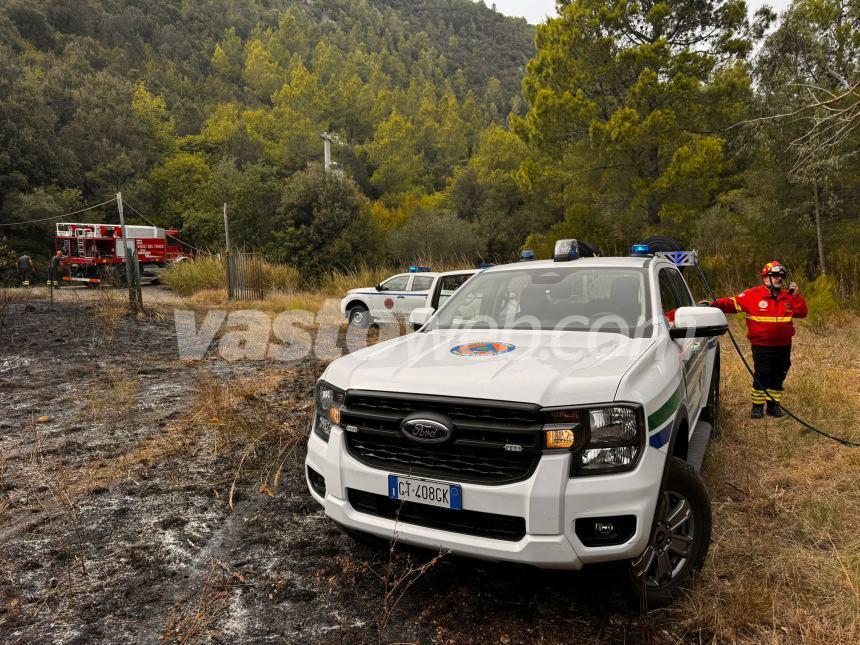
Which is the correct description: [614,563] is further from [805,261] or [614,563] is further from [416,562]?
[805,261]

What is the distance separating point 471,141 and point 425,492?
69.8 m

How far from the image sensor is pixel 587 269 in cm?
378

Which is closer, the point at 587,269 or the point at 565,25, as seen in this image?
the point at 587,269

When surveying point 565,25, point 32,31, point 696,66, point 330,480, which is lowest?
point 330,480

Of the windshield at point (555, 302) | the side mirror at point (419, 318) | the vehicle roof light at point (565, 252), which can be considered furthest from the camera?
the side mirror at point (419, 318)

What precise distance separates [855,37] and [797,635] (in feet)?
56.3

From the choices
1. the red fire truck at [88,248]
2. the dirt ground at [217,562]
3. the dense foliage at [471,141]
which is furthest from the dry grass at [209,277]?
the dirt ground at [217,562]

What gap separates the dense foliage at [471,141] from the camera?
46.3ft

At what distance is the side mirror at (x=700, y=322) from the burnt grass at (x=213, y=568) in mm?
1373

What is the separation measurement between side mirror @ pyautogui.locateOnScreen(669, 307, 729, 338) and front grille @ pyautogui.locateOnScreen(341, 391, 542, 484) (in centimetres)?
127

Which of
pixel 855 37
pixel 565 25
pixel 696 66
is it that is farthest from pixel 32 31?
pixel 855 37

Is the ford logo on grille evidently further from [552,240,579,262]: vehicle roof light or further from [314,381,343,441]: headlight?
[552,240,579,262]: vehicle roof light

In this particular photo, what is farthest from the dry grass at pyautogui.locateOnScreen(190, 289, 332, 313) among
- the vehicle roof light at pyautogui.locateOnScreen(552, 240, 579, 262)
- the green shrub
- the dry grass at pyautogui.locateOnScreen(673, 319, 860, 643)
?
the dry grass at pyautogui.locateOnScreen(673, 319, 860, 643)

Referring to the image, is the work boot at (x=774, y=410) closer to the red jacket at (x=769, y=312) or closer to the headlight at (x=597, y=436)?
the red jacket at (x=769, y=312)
